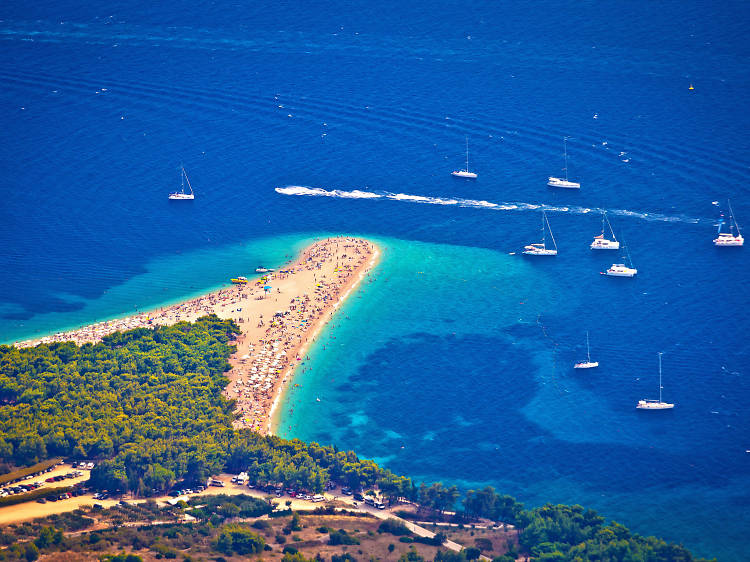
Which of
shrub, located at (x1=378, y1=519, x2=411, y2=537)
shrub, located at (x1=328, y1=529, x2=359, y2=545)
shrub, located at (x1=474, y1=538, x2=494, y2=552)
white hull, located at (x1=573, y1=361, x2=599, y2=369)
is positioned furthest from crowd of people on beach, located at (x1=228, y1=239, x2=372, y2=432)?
white hull, located at (x1=573, y1=361, x2=599, y2=369)

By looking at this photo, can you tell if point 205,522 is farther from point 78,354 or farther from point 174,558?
point 78,354

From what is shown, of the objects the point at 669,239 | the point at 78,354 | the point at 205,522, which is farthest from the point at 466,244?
the point at 205,522

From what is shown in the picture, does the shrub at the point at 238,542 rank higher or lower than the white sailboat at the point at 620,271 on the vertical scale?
lower

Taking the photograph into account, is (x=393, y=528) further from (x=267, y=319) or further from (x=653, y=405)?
(x=267, y=319)

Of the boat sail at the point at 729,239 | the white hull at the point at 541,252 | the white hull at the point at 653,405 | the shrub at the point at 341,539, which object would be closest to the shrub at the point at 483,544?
the shrub at the point at 341,539

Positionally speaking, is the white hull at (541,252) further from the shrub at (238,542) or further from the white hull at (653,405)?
the shrub at (238,542)
